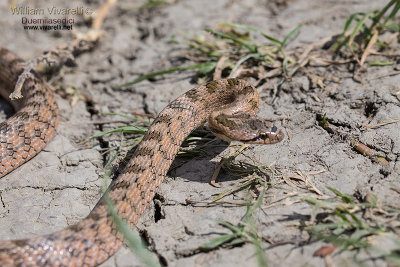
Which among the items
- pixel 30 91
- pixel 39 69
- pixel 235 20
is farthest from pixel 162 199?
pixel 235 20

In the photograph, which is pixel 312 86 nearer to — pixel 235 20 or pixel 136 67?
pixel 235 20

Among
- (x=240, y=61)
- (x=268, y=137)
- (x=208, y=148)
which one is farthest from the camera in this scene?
(x=240, y=61)

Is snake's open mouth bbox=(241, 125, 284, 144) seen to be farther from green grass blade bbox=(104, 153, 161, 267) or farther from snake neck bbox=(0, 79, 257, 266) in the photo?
green grass blade bbox=(104, 153, 161, 267)

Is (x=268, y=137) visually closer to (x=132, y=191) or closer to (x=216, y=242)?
(x=216, y=242)

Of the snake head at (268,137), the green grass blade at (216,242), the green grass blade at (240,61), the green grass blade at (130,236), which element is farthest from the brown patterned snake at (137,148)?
the green grass blade at (216,242)

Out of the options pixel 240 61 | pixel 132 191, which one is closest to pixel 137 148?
pixel 132 191

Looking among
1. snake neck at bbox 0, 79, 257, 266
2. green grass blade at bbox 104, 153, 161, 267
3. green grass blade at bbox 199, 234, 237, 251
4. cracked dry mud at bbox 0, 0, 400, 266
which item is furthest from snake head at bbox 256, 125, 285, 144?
green grass blade at bbox 104, 153, 161, 267
